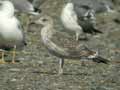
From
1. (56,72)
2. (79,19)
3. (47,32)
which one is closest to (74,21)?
(79,19)

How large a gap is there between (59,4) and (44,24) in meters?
9.76

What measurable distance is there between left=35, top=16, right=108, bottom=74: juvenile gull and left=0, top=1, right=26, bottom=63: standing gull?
167cm

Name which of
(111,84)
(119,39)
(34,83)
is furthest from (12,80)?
(119,39)

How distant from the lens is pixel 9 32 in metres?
12.6

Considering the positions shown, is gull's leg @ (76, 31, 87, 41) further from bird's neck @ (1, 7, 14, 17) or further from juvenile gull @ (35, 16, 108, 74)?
juvenile gull @ (35, 16, 108, 74)

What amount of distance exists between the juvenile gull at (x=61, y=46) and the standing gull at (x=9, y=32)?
1.67 metres

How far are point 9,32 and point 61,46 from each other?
2.16 meters

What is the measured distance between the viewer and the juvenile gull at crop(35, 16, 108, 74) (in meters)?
10.7

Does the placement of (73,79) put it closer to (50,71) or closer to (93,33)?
(50,71)

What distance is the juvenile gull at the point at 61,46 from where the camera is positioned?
1069 cm

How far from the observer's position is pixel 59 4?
20734 millimetres

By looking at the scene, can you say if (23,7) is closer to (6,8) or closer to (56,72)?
(6,8)

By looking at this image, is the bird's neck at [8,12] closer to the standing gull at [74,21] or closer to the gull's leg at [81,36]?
the standing gull at [74,21]

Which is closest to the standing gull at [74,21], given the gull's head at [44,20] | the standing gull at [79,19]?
the standing gull at [79,19]
